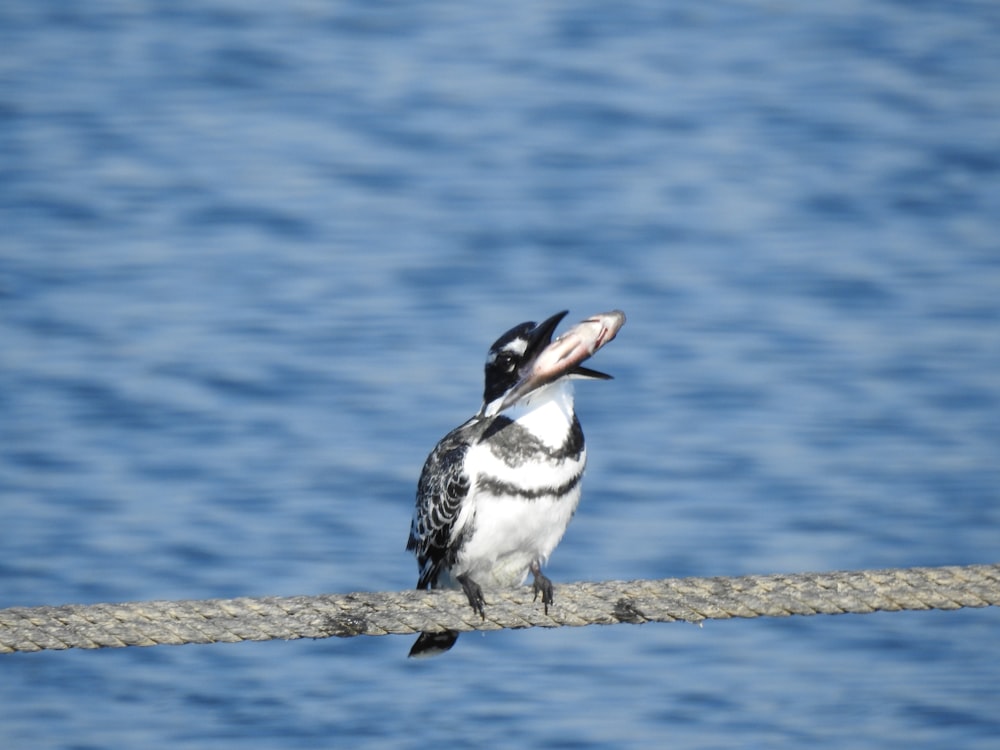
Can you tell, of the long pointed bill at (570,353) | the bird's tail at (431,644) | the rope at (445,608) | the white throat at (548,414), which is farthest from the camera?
the bird's tail at (431,644)

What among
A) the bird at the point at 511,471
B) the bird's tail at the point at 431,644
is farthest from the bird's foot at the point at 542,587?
the bird's tail at the point at 431,644

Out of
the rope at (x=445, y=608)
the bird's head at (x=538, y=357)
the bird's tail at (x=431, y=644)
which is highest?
the bird's head at (x=538, y=357)

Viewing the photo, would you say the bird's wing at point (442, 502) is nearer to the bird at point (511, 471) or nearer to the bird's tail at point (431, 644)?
the bird at point (511, 471)

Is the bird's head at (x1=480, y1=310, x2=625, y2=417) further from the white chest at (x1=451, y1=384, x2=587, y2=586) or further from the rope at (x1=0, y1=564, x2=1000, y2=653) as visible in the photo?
the rope at (x1=0, y1=564, x2=1000, y2=653)

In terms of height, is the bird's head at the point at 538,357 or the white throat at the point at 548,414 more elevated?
the bird's head at the point at 538,357

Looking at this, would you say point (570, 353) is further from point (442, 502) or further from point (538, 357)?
point (442, 502)

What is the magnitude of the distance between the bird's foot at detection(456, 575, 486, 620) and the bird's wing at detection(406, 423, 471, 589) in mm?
217

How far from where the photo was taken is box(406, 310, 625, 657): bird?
389cm

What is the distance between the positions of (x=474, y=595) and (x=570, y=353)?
0.57 meters

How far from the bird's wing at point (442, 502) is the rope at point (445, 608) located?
1.91ft

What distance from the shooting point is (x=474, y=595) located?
11.8 ft

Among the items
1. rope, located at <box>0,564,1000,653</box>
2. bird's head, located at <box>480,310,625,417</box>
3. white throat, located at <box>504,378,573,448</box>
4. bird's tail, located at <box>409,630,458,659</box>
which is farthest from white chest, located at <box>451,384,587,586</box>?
rope, located at <box>0,564,1000,653</box>

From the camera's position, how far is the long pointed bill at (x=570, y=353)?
3.63m

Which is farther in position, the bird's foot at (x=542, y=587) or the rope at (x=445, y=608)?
the bird's foot at (x=542, y=587)
